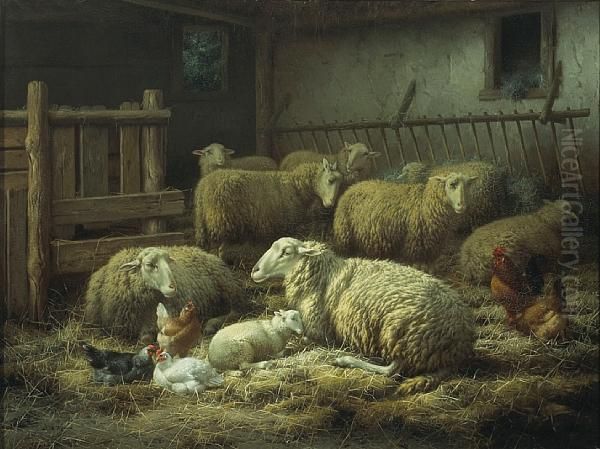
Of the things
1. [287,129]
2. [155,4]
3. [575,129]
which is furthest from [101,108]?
[575,129]

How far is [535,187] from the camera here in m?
4.43

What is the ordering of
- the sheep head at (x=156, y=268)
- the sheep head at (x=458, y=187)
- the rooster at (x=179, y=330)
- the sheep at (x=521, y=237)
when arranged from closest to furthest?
the sheep at (x=521, y=237) → the sheep head at (x=458, y=187) → the rooster at (x=179, y=330) → the sheep head at (x=156, y=268)

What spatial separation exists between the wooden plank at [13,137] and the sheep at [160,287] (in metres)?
0.74

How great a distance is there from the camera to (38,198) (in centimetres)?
477

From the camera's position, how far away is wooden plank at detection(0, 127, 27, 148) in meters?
4.77

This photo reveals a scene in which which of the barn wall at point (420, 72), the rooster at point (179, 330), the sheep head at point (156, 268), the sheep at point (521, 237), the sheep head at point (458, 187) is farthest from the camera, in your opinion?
the sheep head at point (156, 268)

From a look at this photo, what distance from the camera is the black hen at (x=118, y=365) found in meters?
4.65

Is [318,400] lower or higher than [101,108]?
lower

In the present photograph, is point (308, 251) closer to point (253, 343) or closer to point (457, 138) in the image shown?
point (253, 343)

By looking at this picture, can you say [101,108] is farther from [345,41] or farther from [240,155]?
[345,41]

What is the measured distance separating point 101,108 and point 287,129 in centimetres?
93

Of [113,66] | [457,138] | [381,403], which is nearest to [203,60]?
[113,66]

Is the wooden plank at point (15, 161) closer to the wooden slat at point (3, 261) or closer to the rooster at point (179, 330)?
the wooden slat at point (3, 261)

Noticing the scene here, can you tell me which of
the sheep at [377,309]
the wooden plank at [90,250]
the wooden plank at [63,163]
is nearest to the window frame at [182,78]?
the wooden plank at [63,163]
